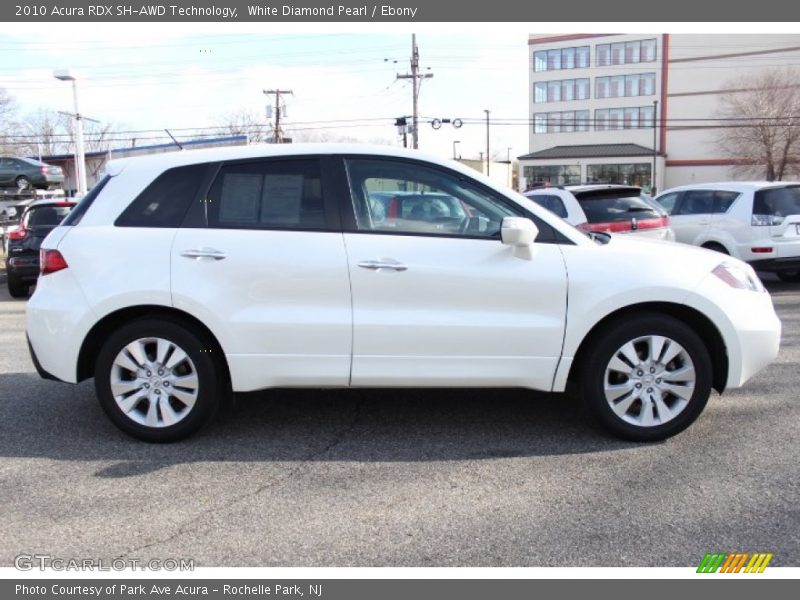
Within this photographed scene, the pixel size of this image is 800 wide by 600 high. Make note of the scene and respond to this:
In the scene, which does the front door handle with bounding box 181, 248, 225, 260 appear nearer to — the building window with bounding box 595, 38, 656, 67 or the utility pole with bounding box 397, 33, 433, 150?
the utility pole with bounding box 397, 33, 433, 150

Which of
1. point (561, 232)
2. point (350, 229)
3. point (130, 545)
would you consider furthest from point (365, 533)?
point (561, 232)

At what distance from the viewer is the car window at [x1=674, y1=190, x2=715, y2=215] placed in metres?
11.2

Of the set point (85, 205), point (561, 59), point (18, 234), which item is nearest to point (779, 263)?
point (85, 205)

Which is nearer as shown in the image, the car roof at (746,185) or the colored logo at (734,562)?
the colored logo at (734,562)

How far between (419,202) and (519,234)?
0.72 m

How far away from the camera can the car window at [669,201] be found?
1177cm

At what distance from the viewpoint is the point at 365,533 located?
131 inches

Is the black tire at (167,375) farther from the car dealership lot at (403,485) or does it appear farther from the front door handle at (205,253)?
the front door handle at (205,253)

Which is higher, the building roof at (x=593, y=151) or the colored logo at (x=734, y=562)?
the building roof at (x=593, y=151)

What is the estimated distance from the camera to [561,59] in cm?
8212

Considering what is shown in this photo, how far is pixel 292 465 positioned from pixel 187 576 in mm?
1185

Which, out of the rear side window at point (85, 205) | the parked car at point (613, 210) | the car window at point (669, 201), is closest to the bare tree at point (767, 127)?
the car window at point (669, 201)

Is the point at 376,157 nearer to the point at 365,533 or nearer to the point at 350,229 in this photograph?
the point at 350,229

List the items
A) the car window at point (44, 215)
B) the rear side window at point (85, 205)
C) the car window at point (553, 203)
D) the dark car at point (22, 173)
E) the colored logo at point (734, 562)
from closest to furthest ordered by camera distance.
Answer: the colored logo at point (734, 562) → the rear side window at point (85, 205) → the car window at point (553, 203) → the car window at point (44, 215) → the dark car at point (22, 173)
